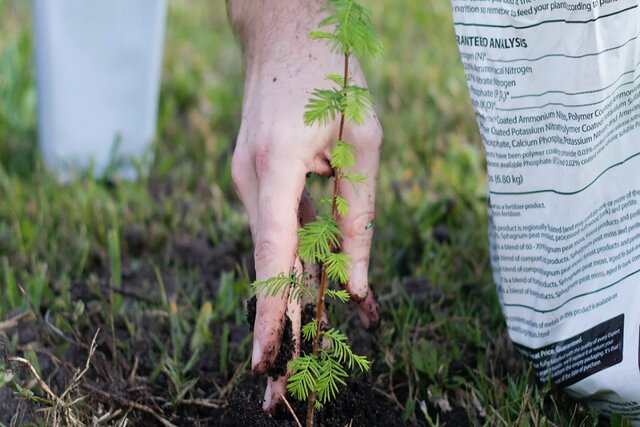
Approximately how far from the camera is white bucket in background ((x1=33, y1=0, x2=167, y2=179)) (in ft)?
9.40

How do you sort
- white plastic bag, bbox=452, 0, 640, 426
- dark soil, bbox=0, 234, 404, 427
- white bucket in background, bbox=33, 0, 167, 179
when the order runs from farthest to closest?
white bucket in background, bbox=33, 0, 167, 179, dark soil, bbox=0, 234, 404, 427, white plastic bag, bbox=452, 0, 640, 426

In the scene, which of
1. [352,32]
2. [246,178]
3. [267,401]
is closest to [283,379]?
[267,401]

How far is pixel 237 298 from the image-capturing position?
87.2 inches

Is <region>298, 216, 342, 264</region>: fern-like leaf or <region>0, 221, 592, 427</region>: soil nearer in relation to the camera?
<region>298, 216, 342, 264</region>: fern-like leaf

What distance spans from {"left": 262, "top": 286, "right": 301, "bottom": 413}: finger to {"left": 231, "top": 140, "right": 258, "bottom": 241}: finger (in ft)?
0.54

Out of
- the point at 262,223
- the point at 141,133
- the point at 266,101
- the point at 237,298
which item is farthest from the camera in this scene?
the point at 141,133

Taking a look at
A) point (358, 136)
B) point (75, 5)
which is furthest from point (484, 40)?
point (75, 5)

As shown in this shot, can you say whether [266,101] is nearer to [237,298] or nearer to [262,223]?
[262,223]

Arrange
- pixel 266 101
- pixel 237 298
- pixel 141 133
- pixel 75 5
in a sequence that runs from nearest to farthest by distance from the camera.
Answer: pixel 266 101 < pixel 237 298 < pixel 75 5 < pixel 141 133

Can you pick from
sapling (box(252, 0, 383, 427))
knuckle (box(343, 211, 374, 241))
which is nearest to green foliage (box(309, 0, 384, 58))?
sapling (box(252, 0, 383, 427))

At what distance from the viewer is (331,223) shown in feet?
4.88

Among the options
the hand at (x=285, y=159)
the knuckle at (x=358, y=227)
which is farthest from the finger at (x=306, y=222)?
the knuckle at (x=358, y=227)

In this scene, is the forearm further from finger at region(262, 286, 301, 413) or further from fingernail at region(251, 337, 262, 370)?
fingernail at region(251, 337, 262, 370)

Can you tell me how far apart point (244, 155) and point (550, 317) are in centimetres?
69
